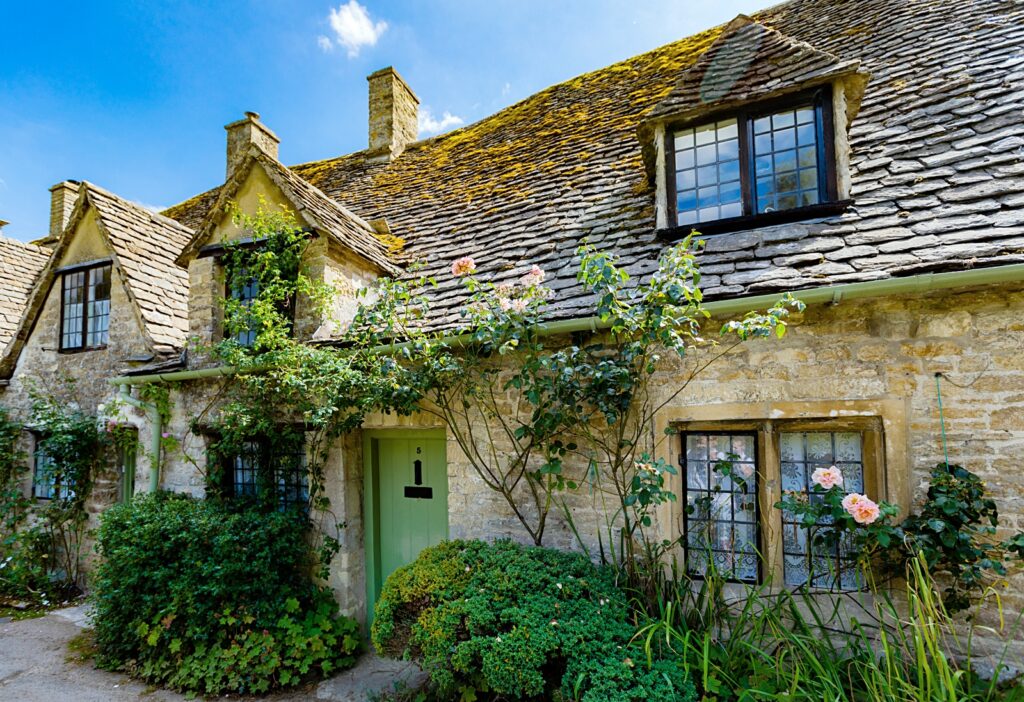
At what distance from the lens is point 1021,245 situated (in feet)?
10.9

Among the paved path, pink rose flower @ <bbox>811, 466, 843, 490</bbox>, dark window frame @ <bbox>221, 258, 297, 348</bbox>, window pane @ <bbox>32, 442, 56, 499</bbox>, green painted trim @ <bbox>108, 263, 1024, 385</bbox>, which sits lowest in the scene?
the paved path

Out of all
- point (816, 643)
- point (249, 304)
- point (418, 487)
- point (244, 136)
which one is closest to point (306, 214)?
point (249, 304)

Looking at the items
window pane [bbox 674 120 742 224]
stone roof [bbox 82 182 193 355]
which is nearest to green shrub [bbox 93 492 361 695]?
stone roof [bbox 82 182 193 355]

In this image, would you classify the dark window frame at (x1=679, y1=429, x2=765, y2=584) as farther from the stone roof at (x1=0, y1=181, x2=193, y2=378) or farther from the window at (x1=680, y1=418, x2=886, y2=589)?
the stone roof at (x1=0, y1=181, x2=193, y2=378)

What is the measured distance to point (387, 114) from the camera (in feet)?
34.5

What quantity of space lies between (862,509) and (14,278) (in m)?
15.0

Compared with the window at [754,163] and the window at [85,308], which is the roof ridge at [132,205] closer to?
the window at [85,308]

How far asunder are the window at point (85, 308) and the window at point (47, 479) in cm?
163

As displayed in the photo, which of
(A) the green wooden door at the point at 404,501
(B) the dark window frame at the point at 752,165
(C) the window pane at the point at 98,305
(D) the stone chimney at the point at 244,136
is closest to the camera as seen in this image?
(B) the dark window frame at the point at 752,165

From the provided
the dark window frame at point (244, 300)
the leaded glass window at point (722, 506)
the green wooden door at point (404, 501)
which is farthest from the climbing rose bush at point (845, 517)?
the dark window frame at point (244, 300)

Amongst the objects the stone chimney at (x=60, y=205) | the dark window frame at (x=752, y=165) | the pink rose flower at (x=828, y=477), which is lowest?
the pink rose flower at (x=828, y=477)

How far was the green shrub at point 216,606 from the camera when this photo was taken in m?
4.79

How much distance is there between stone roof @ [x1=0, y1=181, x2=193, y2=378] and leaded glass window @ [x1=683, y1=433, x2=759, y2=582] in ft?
22.2

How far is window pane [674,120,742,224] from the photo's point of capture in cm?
489
